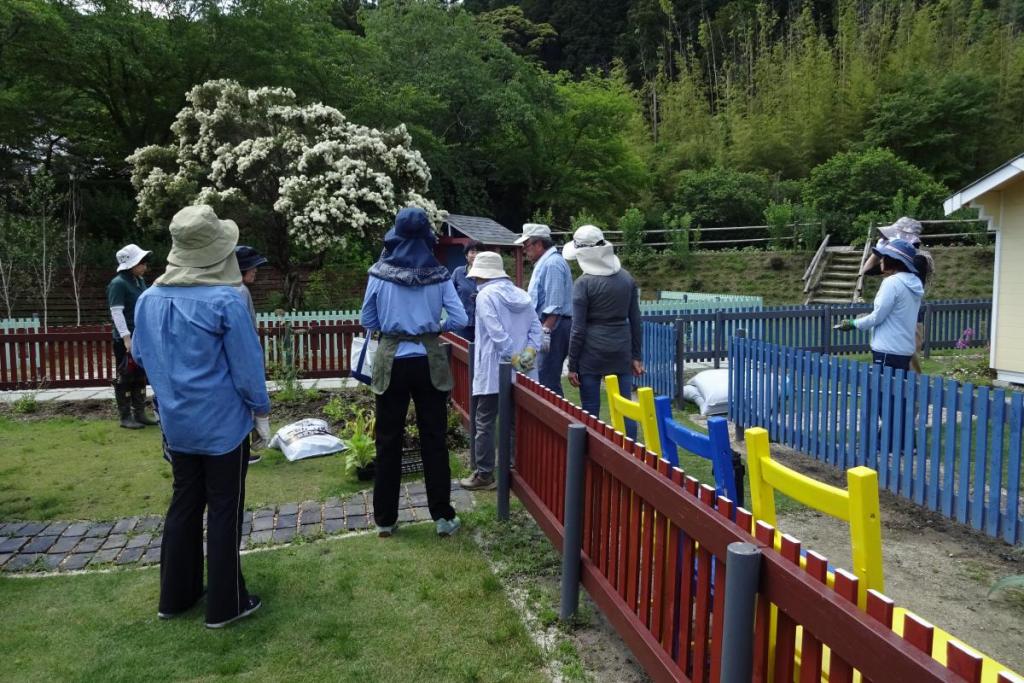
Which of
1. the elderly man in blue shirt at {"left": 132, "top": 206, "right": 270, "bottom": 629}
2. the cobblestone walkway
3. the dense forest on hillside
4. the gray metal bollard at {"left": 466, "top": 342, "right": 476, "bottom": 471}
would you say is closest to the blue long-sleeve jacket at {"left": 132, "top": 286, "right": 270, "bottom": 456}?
the elderly man in blue shirt at {"left": 132, "top": 206, "right": 270, "bottom": 629}

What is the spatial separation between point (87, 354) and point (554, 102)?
23.3 metres

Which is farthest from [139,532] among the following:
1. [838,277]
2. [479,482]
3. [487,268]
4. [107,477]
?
[838,277]

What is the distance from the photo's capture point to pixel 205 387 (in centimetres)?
320

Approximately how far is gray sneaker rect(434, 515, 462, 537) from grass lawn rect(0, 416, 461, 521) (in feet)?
3.97

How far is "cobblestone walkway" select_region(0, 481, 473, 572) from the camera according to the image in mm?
4160

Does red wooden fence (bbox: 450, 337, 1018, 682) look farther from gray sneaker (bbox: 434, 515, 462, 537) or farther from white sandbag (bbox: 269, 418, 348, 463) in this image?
white sandbag (bbox: 269, 418, 348, 463)

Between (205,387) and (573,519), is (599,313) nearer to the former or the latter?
(573,519)

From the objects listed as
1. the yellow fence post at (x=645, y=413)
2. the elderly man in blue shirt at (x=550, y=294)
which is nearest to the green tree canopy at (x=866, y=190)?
the elderly man in blue shirt at (x=550, y=294)

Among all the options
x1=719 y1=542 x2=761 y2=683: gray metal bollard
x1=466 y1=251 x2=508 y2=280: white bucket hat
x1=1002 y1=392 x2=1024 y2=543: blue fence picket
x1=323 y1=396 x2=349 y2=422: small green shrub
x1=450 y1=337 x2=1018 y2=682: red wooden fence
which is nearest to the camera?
x1=450 y1=337 x2=1018 y2=682: red wooden fence

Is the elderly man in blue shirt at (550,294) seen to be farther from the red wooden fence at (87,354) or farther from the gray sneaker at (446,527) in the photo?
the red wooden fence at (87,354)

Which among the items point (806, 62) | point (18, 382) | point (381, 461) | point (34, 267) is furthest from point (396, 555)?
point (806, 62)

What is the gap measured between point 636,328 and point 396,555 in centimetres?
262

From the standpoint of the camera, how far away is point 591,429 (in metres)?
3.17

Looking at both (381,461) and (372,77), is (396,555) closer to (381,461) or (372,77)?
(381,461)
